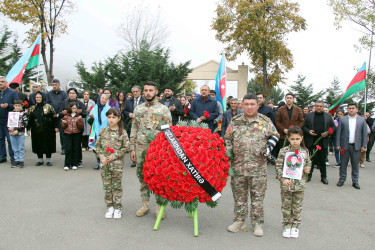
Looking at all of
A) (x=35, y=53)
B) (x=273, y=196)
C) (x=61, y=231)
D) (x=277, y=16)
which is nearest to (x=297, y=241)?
(x=273, y=196)

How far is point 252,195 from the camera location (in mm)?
4473

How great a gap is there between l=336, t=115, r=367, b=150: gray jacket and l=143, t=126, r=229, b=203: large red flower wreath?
488cm

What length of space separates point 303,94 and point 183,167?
3262cm

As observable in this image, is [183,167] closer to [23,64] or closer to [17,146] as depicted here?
[17,146]

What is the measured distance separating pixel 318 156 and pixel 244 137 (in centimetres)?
458

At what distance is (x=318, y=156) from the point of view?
321 inches

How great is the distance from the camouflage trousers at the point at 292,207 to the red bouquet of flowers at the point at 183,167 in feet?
3.16

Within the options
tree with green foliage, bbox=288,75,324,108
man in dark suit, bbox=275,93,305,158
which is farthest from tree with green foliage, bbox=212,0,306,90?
man in dark suit, bbox=275,93,305,158

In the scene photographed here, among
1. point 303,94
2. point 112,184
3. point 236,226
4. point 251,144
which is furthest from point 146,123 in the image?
point 303,94

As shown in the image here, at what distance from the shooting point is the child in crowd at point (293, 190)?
4.39m

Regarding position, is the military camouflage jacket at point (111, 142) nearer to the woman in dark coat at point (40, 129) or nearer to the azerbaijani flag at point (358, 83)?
the woman in dark coat at point (40, 129)

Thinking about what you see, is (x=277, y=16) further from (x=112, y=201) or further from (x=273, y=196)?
(x=112, y=201)

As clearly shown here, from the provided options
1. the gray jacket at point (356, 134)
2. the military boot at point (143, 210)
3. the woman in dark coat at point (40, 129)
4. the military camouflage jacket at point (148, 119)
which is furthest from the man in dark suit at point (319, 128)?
the woman in dark coat at point (40, 129)

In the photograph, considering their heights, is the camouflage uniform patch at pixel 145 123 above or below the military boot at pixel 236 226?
above
